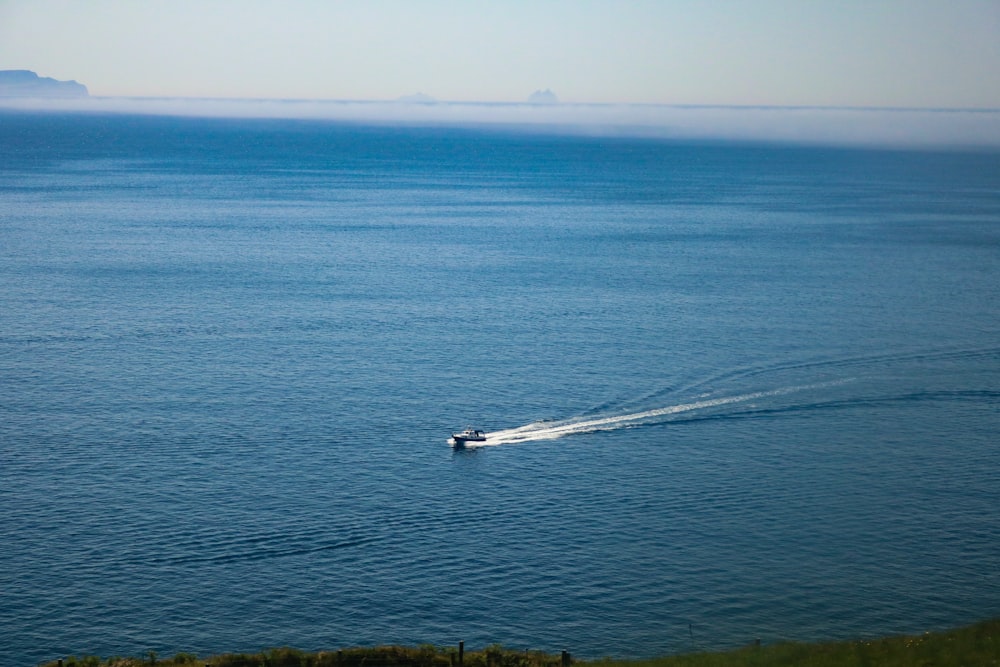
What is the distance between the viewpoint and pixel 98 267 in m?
157

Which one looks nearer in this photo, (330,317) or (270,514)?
(270,514)

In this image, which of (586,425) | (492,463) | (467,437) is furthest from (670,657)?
(586,425)

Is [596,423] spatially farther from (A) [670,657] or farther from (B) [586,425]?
(A) [670,657]

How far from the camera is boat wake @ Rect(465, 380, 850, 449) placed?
300ft

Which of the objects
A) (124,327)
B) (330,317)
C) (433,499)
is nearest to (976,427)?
(433,499)

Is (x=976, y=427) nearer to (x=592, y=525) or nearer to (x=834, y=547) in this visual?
(x=834, y=547)


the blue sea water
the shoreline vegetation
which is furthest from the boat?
the shoreline vegetation

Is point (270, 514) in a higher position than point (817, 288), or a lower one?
lower

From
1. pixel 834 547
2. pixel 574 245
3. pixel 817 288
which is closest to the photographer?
pixel 834 547

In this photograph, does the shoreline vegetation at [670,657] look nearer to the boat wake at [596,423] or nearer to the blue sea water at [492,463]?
the blue sea water at [492,463]

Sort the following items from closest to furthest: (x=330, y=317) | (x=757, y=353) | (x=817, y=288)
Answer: (x=757, y=353), (x=330, y=317), (x=817, y=288)

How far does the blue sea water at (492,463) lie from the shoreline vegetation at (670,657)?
4824mm

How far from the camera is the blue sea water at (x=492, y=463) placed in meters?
63.8

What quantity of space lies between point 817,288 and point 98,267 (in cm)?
10453
